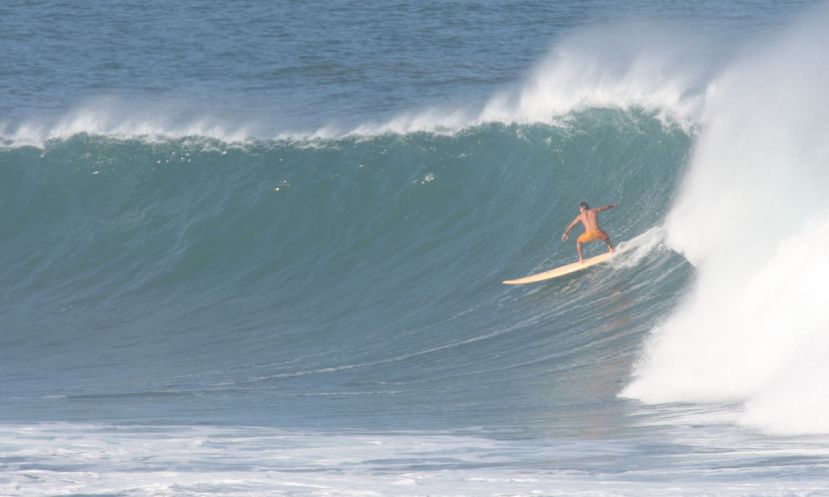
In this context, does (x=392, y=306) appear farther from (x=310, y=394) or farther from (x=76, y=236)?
(x=76, y=236)

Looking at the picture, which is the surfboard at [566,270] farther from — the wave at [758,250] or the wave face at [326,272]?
the wave at [758,250]

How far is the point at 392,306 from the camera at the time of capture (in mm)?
15359

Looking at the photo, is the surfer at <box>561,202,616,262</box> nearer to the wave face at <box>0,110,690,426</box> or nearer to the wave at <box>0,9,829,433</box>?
the wave face at <box>0,110,690,426</box>

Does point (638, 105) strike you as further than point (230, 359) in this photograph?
Yes

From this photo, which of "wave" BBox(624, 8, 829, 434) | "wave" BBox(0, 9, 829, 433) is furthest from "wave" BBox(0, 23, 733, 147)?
"wave" BBox(624, 8, 829, 434)

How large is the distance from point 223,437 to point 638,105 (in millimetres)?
11764

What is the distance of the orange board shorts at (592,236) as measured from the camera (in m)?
15.4

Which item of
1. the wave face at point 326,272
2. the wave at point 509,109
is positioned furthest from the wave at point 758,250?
the wave at point 509,109

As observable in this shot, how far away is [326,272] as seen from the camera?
1672 centimetres

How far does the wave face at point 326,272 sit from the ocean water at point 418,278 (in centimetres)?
Answer: 5

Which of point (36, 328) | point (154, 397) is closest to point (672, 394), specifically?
point (154, 397)

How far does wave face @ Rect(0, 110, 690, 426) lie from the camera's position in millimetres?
12539

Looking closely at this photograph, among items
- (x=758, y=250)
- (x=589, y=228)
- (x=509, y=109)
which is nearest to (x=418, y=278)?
(x=589, y=228)

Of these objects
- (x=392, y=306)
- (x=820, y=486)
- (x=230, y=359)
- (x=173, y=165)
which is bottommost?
(x=820, y=486)
